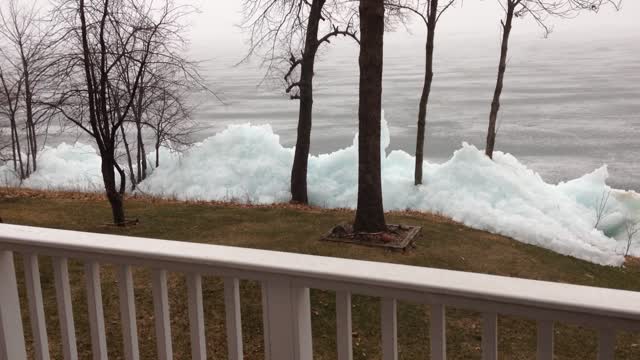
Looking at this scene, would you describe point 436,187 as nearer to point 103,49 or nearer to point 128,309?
point 103,49

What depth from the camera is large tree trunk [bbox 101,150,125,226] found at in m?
7.37

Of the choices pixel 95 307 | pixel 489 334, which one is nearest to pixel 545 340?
pixel 489 334

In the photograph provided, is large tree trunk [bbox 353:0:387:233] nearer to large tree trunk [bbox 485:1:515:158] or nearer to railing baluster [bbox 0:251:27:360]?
railing baluster [bbox 0:251:27:360]

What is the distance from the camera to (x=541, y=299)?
3.82 ft

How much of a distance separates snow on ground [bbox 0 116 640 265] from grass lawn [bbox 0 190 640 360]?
1499 mm

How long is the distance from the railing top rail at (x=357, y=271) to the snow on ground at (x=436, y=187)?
740cm

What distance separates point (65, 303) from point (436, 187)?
1361 cm

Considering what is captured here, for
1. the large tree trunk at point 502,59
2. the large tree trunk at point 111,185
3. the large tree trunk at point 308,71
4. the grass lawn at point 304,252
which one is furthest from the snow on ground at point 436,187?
the large tree trunk at point 111,185

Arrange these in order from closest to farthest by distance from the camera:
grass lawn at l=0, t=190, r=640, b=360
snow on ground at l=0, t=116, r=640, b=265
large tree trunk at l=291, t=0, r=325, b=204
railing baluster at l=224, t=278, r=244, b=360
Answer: railing baluster at l=224, t=278, r=244, b=360 → grass lawn at l=0, t=190, r=640, b=360 → snow on ground at l=0, t=116, r=640, b=265 → large tree trunk at l=291, t=0, r=325, b=204

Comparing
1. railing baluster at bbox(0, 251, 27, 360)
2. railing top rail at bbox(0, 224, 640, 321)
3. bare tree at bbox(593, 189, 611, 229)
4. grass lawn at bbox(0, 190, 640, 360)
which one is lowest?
bare tree at bbox(593, 189, 611, 229)

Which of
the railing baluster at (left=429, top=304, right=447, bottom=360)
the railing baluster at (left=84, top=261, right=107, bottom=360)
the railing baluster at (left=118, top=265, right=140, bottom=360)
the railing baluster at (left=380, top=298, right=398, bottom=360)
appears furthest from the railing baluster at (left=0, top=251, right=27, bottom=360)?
the railing baluster at (left=429, top=304, right=447, bottom=360)

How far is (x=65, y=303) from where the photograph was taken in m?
1.84

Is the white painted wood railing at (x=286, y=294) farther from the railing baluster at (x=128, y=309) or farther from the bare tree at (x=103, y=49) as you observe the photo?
the bare tree at (x=103, y=49)

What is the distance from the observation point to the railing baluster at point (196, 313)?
157 centimetres
